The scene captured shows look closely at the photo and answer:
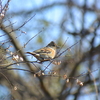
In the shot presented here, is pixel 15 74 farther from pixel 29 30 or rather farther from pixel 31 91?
pixel 29 30

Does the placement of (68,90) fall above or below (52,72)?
above

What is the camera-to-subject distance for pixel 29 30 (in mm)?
10227

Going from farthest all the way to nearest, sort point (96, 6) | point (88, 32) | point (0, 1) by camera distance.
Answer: point (96, 6) → point (88, 32) → point (0, 1)

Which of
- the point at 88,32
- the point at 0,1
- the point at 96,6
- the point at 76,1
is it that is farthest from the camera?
the point at 76,1

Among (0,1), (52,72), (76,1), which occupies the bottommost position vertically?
(52,72)

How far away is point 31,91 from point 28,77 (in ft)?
2.81

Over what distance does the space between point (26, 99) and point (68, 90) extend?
1.76m

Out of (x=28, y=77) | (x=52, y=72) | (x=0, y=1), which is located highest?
(x=28, y=77)

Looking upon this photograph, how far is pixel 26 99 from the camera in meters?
10.5

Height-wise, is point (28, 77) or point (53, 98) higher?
point (28, 77)

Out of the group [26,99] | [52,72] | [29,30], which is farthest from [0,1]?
[26,99]

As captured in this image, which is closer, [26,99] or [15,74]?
[26,99]

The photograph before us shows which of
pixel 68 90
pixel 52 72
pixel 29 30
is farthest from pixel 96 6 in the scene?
pixel 52 72

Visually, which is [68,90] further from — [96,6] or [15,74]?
[96,6]
